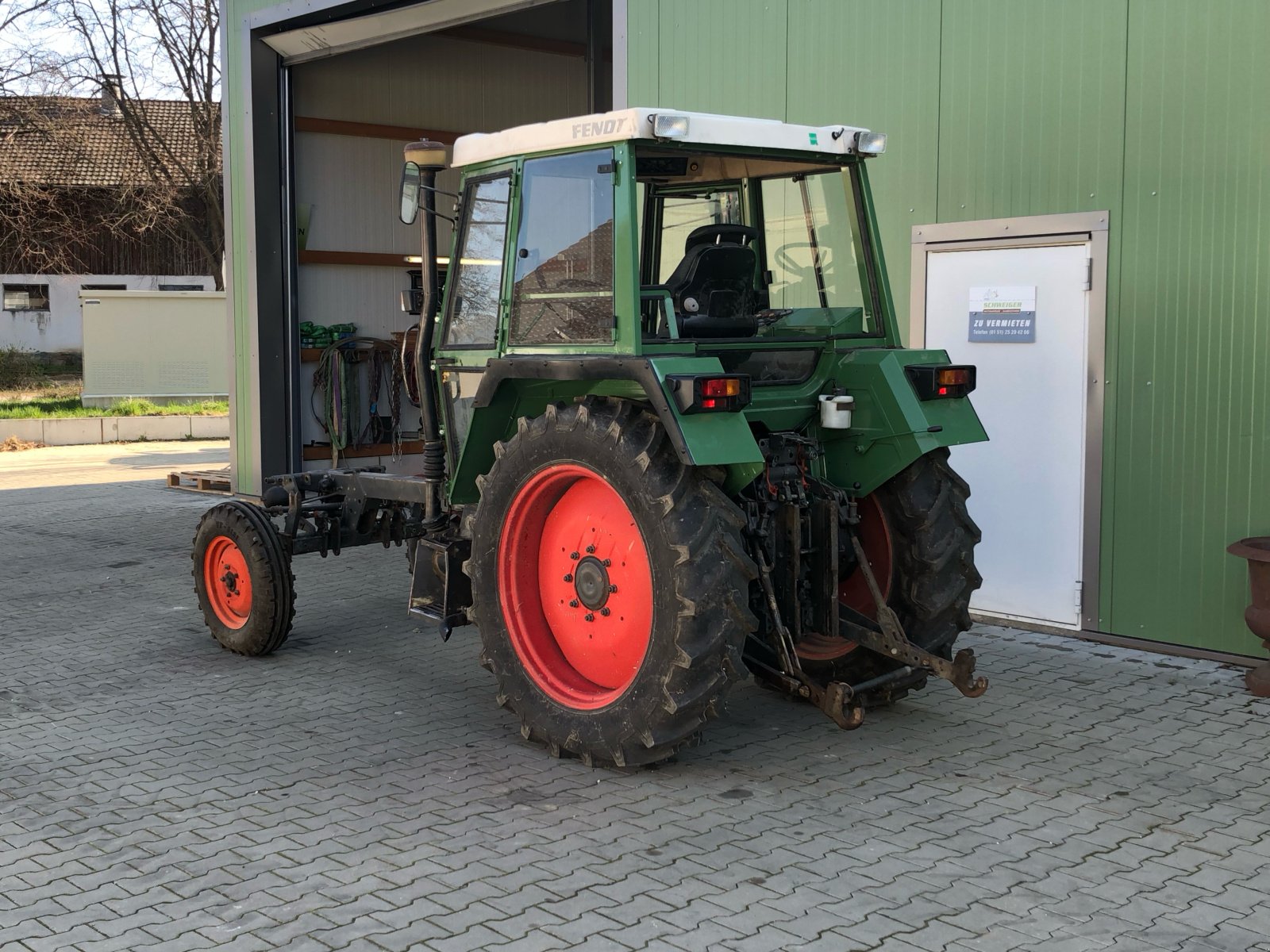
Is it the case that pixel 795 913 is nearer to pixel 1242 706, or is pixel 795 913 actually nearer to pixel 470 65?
pixel 1242 706

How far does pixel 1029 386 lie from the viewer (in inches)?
293

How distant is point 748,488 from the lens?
5293mm

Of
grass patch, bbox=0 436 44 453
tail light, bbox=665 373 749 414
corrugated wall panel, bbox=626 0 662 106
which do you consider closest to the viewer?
tail light, bbox=665 373 749 414

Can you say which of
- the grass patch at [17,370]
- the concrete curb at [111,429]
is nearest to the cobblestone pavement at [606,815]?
the concrete curb at [111,429]

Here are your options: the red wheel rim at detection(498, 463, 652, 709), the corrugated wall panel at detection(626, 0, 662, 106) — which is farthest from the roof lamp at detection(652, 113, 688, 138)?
the corrugated wall panel at detection(626, 0, 662, 106)

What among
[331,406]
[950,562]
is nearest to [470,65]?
[331,406]

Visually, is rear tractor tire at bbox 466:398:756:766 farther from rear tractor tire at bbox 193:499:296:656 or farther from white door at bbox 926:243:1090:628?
white door at bbox 926:243:1090:628

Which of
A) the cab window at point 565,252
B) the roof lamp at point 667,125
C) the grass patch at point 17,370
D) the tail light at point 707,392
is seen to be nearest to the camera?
the tail light at point 707,392

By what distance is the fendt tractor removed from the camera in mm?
4855

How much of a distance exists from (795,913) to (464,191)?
3.35 meters

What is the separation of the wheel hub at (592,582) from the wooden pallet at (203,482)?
8.75 m

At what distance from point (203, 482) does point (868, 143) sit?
964 cm

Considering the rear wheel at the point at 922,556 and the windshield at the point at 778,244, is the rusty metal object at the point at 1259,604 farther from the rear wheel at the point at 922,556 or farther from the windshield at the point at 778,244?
the windshield at the point at 778,244

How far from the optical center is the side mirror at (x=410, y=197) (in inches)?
222
